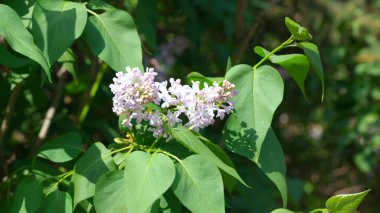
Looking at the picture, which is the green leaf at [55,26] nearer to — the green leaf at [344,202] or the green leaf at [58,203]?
the green leaf at [58,203]

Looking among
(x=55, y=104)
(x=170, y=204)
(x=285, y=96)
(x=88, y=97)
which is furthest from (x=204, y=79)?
(x=285, y=96)

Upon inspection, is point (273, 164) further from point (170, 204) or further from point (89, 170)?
point (89, 170)

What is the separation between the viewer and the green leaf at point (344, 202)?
1.07 m

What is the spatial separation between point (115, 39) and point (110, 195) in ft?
1.09

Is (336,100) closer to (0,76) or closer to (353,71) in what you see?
(353,71)

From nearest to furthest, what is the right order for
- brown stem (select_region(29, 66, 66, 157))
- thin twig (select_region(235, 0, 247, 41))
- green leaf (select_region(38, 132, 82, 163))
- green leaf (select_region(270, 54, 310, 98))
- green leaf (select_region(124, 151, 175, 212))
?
green leaf (select_region(124, 151, 175, 212)) → green leaf (select_region(270, 54, 310, 98)) → green leaf (select_region(38, 132, 82, 163)) → brown stem (select_region(29, 66, 66, 157)) → thin twig (select_region(235, 0, 247, 41))

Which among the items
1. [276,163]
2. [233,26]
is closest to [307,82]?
[233,26]

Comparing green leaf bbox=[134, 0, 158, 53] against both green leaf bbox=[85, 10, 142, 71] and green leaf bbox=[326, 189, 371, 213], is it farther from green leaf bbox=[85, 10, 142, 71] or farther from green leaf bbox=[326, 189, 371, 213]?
green leaf bbox=[326, 189, 371, 213]

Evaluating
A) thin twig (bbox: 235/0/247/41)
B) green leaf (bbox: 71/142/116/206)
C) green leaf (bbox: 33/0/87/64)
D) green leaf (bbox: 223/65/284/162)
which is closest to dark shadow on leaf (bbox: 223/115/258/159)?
green leaf (bbox: 223/65/284/162)

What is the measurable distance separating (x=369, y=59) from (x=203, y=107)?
2.24 metres

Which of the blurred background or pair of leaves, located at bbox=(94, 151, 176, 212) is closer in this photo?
pair of leaves, located at bbox=(94, 151, 176, 212)

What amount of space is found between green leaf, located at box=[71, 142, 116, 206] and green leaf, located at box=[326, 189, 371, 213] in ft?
1.27

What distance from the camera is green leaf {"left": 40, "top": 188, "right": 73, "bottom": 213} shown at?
1.14m

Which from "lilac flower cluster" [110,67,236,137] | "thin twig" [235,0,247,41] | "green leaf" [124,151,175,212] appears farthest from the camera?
"thin twig" [235,0,247,41]
